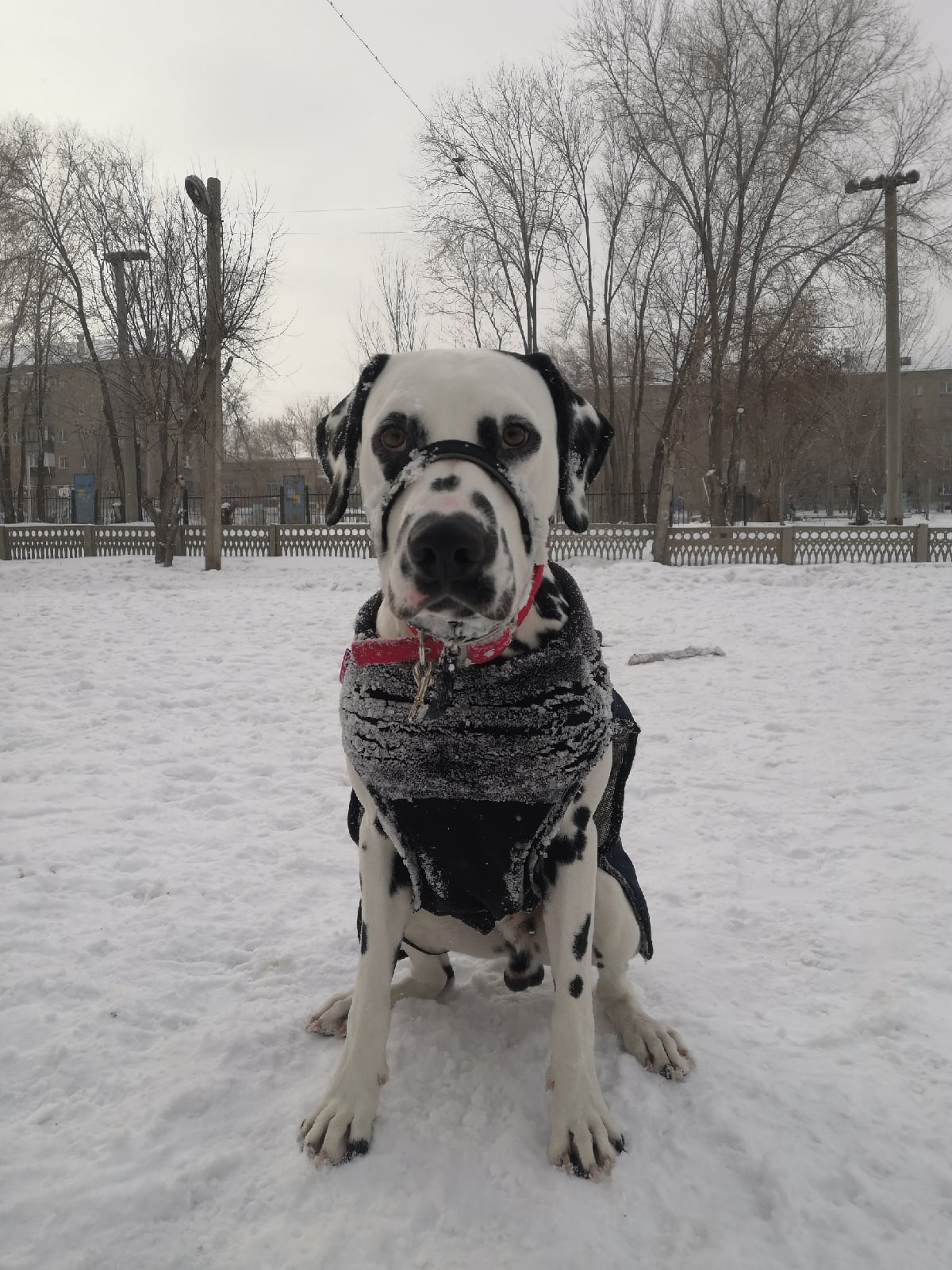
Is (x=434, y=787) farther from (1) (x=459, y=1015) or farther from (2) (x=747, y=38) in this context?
(2) (x=747, y=38)

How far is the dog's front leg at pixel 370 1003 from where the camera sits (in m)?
1.76

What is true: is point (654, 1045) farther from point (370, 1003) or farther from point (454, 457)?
point (454, 457)

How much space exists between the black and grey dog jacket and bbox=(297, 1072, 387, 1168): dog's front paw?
17.5 inches

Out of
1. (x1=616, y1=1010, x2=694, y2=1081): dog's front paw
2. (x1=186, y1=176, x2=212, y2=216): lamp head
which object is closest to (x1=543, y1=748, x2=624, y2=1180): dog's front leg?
(x1=616, y1=1010, x2=694, y2=1081): dog's front paw

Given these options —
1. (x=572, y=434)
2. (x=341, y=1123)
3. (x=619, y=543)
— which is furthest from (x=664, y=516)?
(x=341, y=1123)

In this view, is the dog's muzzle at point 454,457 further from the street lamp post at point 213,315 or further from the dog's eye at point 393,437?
the street lamp post at point 213,315

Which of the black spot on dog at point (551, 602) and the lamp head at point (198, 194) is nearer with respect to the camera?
the black spot on dog at point (551, 602)

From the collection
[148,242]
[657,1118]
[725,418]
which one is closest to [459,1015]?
[657,1118]

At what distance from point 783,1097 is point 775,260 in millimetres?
26597

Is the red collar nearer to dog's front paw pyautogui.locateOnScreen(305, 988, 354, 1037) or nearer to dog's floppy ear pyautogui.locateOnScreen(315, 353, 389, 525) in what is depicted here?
dog's floppy ear pyautogui.locateOnScreen(315, 353, 389, 525)

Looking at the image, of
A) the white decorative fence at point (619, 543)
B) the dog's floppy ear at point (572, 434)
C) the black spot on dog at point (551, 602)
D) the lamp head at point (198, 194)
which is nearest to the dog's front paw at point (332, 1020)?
the black spot on dog at point (551, 602)

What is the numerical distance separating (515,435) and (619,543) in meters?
15.6

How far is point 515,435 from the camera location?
5.72 ft

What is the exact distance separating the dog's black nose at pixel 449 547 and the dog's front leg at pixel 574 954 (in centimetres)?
62
